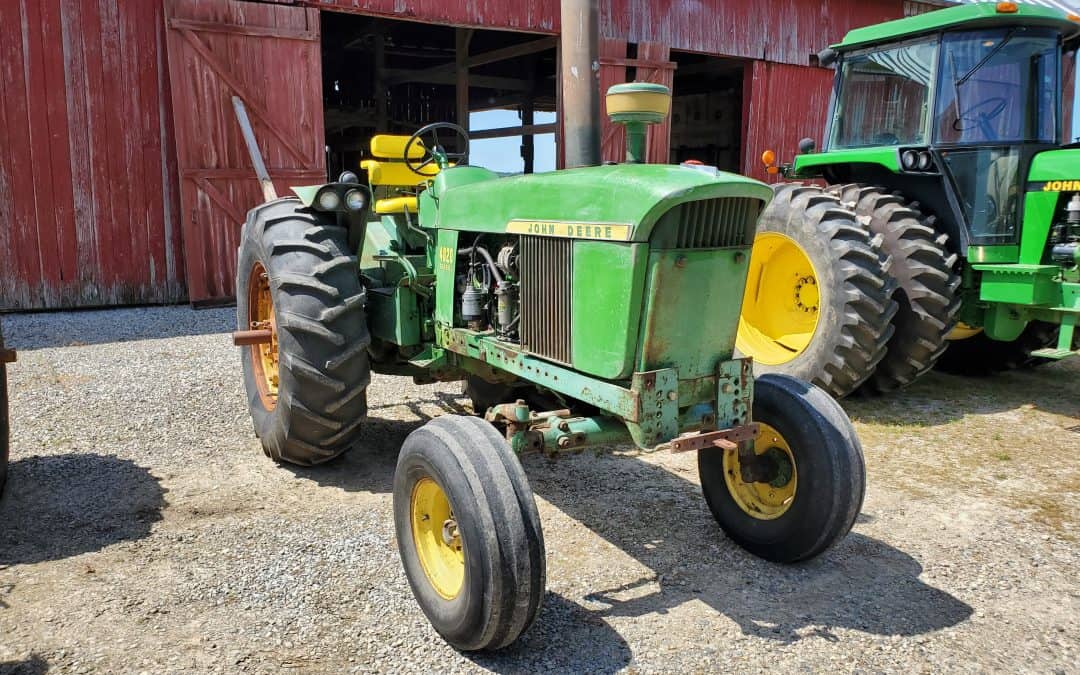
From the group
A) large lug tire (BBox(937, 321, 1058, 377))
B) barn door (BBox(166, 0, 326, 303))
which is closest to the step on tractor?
large lug tire (BBox(937, 321, 1058, 377))

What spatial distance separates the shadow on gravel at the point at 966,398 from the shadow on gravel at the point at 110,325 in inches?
192

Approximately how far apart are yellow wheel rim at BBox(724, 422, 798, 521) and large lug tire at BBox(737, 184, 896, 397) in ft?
5.95

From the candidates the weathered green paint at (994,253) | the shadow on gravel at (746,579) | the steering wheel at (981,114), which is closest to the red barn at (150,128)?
the steering wheel at (981,114)

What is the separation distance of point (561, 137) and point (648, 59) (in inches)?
56.5

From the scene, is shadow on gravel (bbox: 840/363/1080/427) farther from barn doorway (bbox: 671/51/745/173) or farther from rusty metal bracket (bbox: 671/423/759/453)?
barn doorway (bbox: 671/51/745/173)

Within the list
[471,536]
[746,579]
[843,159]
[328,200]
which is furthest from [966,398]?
[471,536]

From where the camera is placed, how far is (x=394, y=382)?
5754mm

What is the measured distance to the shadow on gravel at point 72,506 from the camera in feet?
10.5

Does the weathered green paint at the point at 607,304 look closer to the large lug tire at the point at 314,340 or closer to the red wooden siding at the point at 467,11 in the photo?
the large lug tire at the point at 314,340

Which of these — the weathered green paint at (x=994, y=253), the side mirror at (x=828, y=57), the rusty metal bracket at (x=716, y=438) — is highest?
the side mirror at (x=828, y=57)

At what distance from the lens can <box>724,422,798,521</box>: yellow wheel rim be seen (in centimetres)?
310

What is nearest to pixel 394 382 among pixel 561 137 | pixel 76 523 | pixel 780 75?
pixel 76 523

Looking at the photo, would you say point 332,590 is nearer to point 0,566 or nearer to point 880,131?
point 0,566

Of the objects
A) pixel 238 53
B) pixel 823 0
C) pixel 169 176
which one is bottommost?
pixel 169 176
